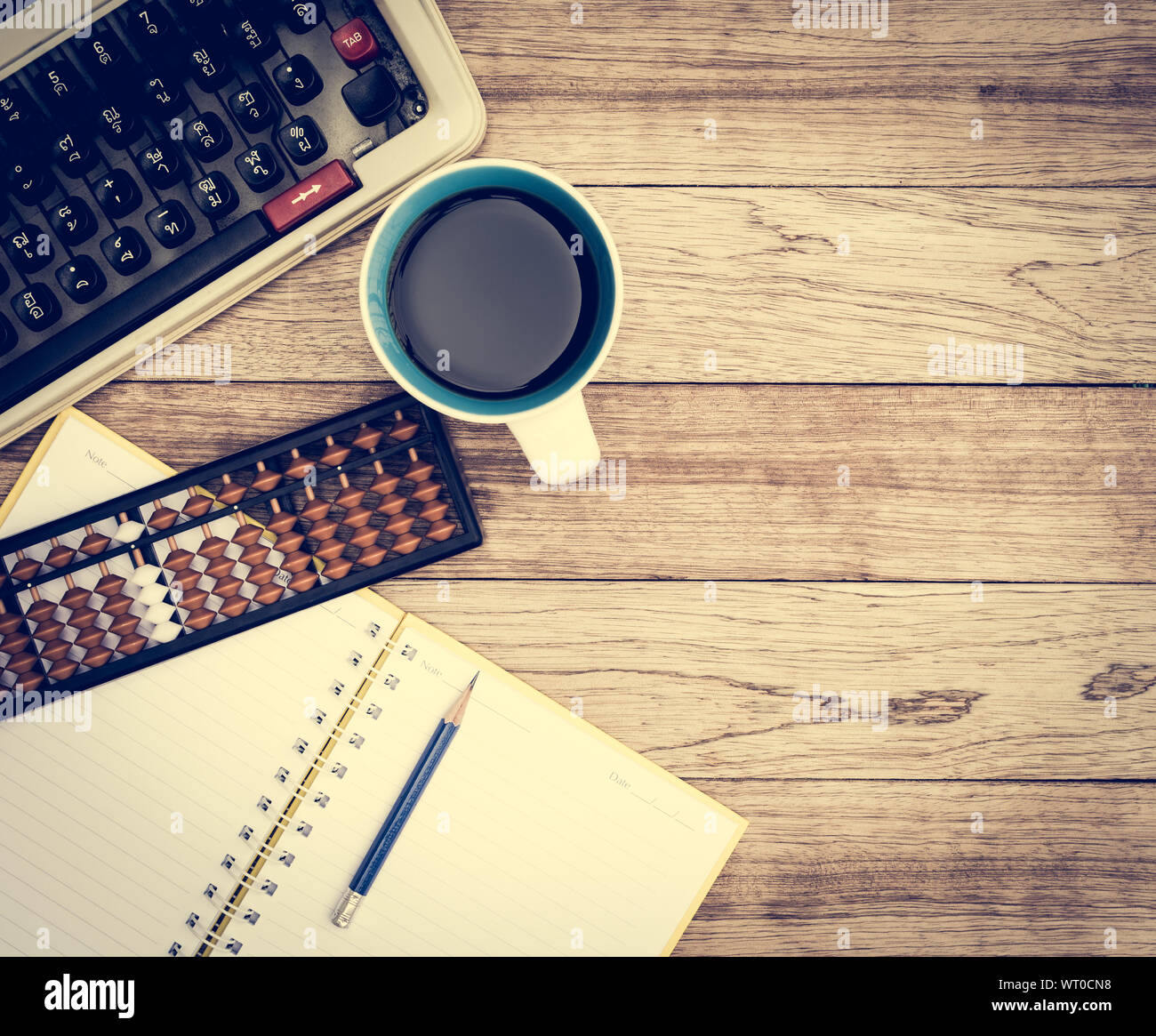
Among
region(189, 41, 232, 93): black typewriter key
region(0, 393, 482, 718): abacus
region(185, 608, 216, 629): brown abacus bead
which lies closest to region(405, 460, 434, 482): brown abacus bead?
region(0, 393, 482, 718): abacus

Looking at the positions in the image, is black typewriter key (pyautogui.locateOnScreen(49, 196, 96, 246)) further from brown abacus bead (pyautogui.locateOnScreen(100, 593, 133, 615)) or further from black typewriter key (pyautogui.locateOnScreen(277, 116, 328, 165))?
brown abacus bead (pyautogui.locateOnScreen(100, 593, 133, 615))

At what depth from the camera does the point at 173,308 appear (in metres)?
0.59

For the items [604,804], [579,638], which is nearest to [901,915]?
[604,804]

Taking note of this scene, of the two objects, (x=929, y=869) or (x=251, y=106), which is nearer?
(x=251, y=106)

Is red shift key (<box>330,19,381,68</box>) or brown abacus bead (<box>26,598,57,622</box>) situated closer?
red shift key (<box>330,19,381,68</box>)

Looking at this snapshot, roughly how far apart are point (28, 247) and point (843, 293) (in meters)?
0.66

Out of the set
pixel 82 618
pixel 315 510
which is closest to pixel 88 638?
pixel 82 618

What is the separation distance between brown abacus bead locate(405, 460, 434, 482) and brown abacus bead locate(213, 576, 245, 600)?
173 millimetres

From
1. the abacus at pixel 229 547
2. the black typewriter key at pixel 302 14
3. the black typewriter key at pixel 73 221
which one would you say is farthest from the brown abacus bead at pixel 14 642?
the black typewriter key at pixel 302 14

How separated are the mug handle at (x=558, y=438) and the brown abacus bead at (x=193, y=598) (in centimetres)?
33

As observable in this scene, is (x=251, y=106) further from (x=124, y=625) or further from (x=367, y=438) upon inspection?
(x=124, y=625)

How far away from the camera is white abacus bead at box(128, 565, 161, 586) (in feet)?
2.11

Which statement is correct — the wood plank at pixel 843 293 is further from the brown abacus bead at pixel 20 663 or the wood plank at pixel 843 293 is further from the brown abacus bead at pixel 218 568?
the brown abacus bead at pixel 20 663

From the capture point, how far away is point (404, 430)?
0.63 metres
